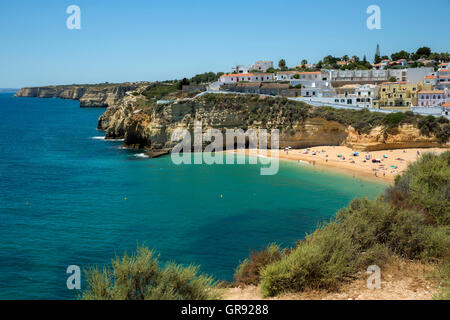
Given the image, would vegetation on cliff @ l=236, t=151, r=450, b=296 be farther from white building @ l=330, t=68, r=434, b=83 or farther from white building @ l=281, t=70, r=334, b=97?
white building @ l=330, t=68, r=434, b=83

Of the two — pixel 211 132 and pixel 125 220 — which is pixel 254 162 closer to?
pixel 211 132

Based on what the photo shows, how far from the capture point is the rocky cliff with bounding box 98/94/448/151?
161 feet

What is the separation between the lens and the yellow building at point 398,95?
5512 centimetres

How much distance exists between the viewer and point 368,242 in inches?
596

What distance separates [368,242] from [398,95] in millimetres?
47120

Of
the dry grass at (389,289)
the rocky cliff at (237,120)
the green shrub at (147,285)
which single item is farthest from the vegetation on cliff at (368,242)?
the rocky cliff at (237,120)

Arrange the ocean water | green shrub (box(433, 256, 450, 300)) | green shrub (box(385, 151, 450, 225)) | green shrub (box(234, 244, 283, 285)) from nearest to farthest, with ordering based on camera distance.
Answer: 1. green shrub (box(433, 256, 450, 300))
2. green shrub (box(234, 244, 283, 285))
3. green shrub (box(385, 151, 450, 225))
4. the ocean water

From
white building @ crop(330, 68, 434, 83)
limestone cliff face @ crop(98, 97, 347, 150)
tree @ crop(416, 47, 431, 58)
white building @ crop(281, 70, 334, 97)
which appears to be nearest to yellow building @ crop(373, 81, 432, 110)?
white building @ crop(281, 70, 334, 97)

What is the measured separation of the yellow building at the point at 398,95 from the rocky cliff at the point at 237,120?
1156 cm

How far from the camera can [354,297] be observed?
1173 cm

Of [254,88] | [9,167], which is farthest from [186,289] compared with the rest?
[254,88]

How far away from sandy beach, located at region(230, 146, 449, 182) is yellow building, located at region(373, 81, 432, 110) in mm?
13610

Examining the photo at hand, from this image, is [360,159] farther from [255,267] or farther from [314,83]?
[255,267]
